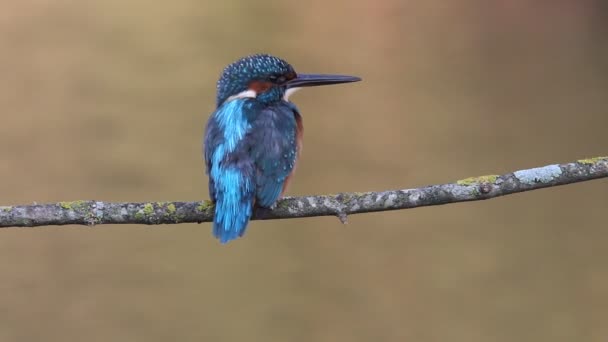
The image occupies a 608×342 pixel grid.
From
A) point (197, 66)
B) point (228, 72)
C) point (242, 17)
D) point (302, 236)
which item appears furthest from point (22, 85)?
point (228, 72)

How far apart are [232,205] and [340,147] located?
6.84ft

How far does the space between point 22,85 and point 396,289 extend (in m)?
1.94

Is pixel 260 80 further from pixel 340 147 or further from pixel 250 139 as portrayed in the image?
pixel 340 147

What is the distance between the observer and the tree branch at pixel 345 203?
1965 millimetres

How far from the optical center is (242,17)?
4402 mm

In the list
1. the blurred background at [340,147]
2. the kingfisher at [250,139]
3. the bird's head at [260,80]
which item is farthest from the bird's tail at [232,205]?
the blurred background at [340,147]

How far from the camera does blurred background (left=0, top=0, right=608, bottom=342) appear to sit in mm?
3629

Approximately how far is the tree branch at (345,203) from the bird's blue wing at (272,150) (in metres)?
0.05

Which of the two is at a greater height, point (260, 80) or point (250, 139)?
point (260, 80)

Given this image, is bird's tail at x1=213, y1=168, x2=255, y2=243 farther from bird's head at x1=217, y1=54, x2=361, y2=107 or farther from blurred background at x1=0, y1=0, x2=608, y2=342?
blurred background at x1=0, y1=0, x2=608, y2=342

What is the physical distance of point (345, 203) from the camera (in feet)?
6.62

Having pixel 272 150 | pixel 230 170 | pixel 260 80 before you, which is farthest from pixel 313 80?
Answer: pixel 230 170

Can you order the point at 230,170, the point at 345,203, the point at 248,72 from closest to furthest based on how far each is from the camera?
the point at 345,203, the point at 230,170, the point at 248,72

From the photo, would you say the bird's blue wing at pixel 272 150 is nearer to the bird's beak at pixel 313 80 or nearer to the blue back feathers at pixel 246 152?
the blue back feathers at pixel 246 152
